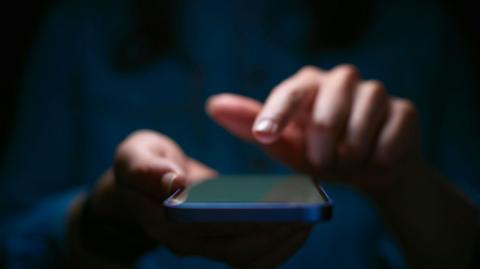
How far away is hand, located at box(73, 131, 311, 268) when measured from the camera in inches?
8.4

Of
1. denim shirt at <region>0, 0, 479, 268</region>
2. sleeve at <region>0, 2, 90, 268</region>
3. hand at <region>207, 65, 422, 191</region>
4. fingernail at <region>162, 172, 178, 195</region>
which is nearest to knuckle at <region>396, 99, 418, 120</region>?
hand at <region>207, 65, 422, 191</region>

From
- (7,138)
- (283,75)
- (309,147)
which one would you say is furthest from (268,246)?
(7,138)

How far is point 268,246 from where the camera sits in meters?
0.22

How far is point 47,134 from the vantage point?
1.70 ft

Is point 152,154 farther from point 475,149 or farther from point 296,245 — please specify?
point 475,149

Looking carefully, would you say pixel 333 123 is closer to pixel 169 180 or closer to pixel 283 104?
pixel 283 104

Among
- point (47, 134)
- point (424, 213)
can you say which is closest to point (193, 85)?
point (47, 134)

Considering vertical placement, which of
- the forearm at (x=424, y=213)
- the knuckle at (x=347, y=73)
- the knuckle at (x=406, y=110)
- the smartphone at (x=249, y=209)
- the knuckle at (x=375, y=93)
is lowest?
the forearm at (x=424, y=213)

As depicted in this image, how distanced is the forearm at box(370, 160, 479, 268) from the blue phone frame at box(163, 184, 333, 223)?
0.24m

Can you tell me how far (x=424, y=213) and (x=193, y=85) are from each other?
29 centimetres

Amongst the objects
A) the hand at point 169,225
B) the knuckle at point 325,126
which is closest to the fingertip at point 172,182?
the hand at point 169,225

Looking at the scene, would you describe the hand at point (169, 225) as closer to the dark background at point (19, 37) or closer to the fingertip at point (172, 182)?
the fingertip at point (172, 182)

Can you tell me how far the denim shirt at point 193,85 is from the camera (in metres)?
0.49

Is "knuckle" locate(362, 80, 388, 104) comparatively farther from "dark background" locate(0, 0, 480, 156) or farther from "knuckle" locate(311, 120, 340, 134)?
"dark background" locate(0, 0, 480, 156)
